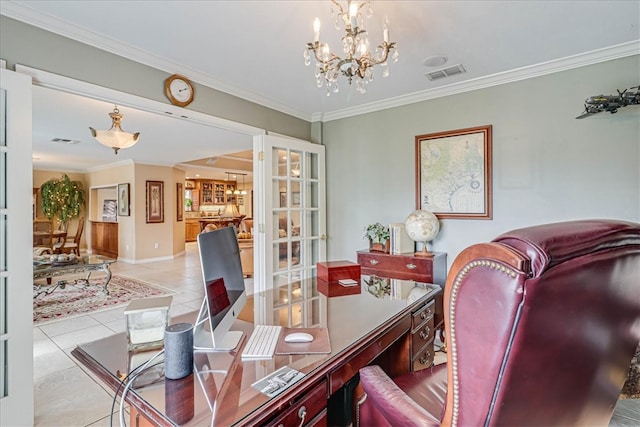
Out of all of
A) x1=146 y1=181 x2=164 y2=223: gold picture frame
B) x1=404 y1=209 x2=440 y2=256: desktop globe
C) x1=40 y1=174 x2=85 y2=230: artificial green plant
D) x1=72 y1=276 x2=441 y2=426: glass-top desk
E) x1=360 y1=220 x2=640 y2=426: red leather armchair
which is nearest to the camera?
x1=360 y1=220 x2=640 y2=426: red leather armchair

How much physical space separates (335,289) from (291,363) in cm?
97

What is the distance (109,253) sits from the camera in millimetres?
8297

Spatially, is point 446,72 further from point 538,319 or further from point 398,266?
point 538,319

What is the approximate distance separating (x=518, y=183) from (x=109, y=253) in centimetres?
921

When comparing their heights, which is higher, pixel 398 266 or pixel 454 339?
pixel 454 339

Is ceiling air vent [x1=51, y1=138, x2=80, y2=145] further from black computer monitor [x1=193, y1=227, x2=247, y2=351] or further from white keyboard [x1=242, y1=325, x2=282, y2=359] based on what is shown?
white keyboard [x1=242, y1=325, x2=282, y2=359]

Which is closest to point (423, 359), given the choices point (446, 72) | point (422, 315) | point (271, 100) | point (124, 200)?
point (422, 315)

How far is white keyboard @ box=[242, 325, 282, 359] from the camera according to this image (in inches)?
43.3

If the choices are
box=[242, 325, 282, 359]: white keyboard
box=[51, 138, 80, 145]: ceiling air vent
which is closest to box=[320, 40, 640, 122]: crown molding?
box=[242, 325, 282, 359]: white keyboard

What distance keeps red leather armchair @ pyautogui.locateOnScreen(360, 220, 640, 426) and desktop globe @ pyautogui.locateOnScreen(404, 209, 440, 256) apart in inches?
89.7

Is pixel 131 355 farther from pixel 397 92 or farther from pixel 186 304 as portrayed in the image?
pixel 186 304

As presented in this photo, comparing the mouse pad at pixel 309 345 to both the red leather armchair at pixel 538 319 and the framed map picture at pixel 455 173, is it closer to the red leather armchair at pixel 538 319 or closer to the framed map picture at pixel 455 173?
the red leather armchair at pixel 538 319

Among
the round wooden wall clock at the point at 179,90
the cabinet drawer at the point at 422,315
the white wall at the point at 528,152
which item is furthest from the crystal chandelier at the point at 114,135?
the cabinet drawer at the point at 422,315

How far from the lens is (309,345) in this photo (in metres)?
1.17
